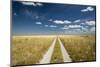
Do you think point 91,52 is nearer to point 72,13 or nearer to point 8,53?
point 72,13

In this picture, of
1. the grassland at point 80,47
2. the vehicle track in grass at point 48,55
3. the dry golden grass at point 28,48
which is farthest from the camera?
the grassland at point 80,47

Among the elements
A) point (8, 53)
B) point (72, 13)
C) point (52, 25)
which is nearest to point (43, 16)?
point (52, 25)

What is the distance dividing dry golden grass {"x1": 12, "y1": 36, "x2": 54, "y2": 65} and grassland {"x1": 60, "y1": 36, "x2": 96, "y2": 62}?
29cm

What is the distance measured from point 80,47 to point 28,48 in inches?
33.2

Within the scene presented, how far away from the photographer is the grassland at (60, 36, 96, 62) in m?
3.13

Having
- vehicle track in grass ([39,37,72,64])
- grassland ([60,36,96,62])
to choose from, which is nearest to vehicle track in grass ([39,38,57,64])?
vehicle track in grass ([39,37,72,64])

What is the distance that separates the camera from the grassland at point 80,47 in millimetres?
3127

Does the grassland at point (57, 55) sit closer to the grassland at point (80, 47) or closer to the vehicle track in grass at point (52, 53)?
the vehicle track in grass at point (52, 53)

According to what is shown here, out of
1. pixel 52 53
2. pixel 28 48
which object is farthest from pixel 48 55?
pixel 28 48

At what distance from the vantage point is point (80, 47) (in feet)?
10.5

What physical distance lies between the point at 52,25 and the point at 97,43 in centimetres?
83

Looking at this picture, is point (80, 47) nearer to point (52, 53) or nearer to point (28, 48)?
point (52, 53)

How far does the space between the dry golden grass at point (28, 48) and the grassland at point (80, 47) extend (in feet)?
0.96

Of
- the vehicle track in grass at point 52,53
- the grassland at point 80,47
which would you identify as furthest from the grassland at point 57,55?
the grassland at point 80,47
